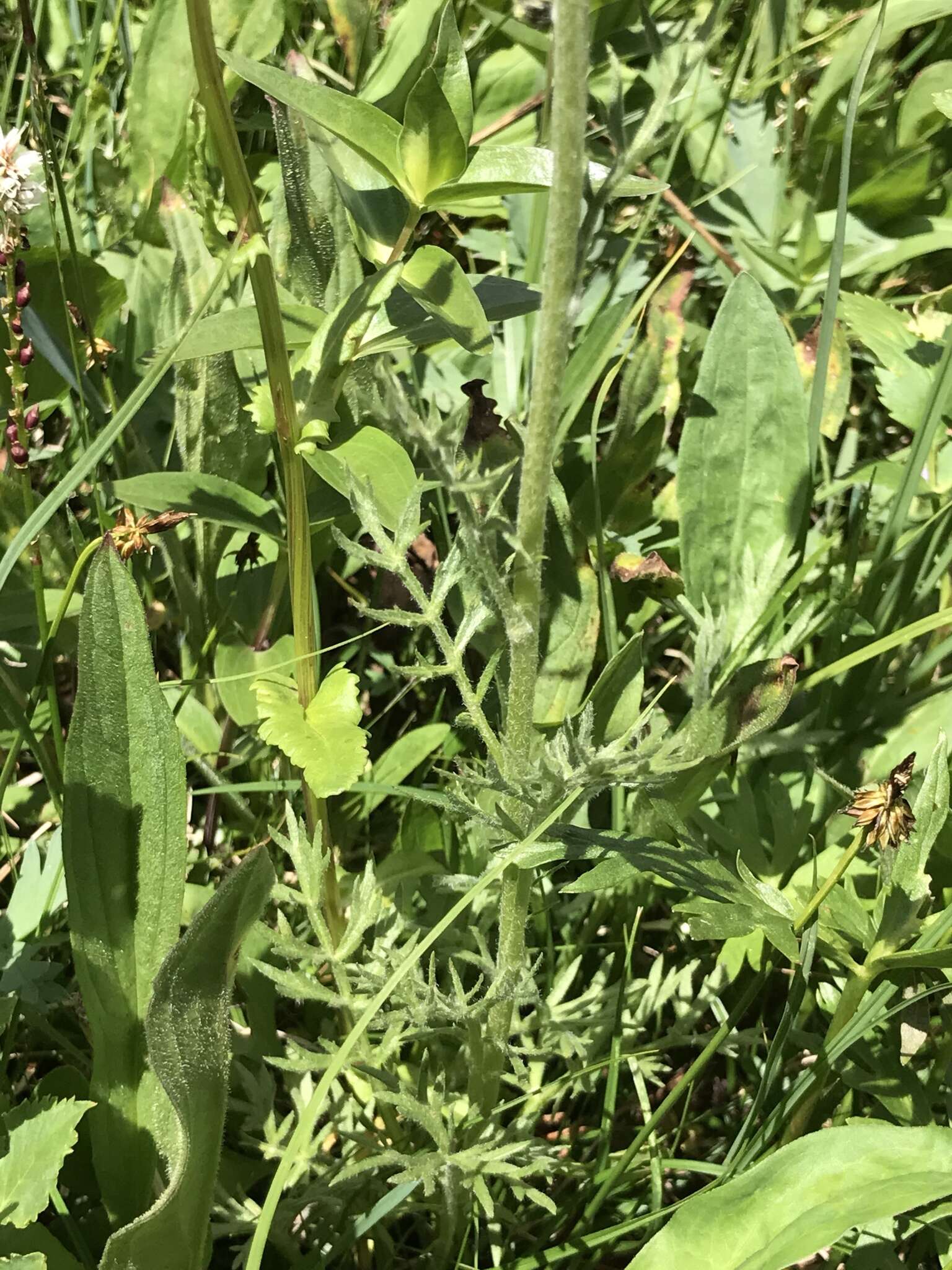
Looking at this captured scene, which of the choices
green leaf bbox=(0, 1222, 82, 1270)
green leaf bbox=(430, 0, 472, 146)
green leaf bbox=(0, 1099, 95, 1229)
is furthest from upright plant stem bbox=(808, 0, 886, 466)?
green leaf bbox=(0, 1222, 82, 1270)

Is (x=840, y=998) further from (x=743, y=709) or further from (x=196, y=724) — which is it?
(x=196, y=724)

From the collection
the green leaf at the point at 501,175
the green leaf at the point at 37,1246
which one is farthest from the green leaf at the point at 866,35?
the green leaf at the point at 37,1246

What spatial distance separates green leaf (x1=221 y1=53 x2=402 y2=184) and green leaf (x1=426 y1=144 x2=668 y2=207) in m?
0.07

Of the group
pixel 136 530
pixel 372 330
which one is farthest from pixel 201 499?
pixel 372 330

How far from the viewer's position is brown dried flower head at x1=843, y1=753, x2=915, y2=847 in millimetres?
1183

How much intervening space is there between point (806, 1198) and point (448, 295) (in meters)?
1.05

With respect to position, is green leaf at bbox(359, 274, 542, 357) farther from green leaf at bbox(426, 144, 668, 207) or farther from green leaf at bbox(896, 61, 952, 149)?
green leaf at bbox(896, 61, 952, 149)

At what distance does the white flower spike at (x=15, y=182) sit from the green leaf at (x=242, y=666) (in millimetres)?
732

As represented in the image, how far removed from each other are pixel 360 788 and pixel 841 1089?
31.6 inches

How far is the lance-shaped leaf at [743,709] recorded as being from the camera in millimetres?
1414

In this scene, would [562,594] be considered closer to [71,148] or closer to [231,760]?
[231,760]

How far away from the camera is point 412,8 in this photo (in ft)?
7.70

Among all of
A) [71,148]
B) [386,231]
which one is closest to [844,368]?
[386,231]

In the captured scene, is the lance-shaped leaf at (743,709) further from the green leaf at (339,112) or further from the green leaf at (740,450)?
the green leaf at (339,112)
